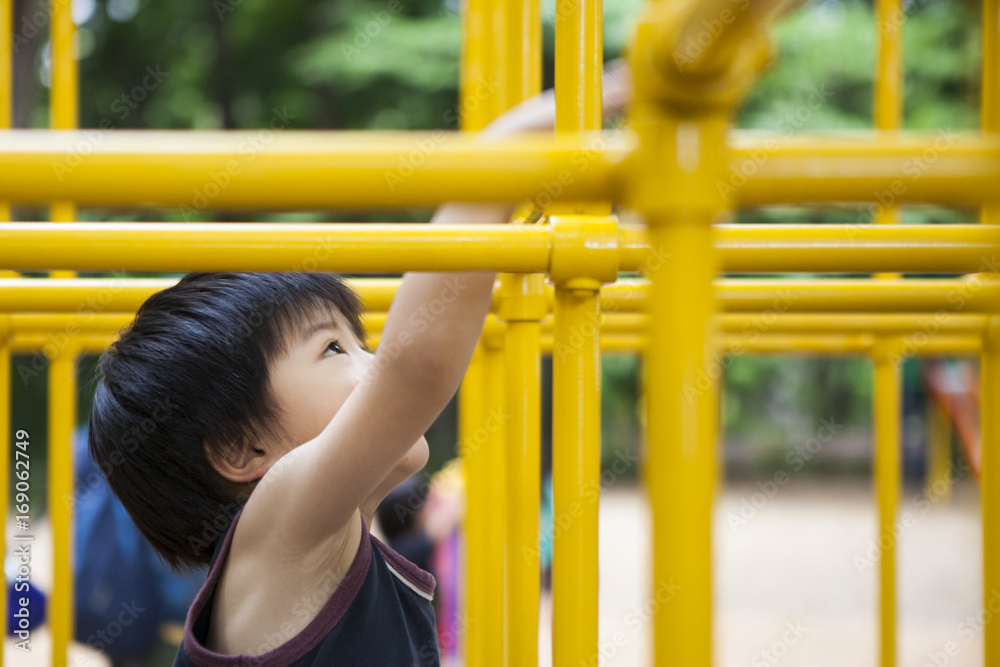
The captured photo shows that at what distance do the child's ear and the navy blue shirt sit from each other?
54 millimetres

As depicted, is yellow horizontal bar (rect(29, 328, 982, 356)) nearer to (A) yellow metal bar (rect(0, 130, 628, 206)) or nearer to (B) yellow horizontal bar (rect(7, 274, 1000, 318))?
(B) yellow horizontal bar (rect(7, 274, 1000, 318))

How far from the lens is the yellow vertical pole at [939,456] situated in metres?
8.17

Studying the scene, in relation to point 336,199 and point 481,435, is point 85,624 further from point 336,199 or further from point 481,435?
point 336,199

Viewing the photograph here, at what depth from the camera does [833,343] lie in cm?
178

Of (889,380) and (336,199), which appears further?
(889,380)

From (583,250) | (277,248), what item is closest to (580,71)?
(583,250)

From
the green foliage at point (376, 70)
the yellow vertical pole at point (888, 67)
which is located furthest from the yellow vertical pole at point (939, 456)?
the yellow vertical pole at point (888, 67)

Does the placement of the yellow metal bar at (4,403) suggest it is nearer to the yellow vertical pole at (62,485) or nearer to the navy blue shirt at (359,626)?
the yellow vertical pole at (62,485)

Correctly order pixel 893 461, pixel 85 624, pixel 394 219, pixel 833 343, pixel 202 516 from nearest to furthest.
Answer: pixel 202 516
pixel 893 461
pixel 833 343
pixel 85 624
pixel 394 219

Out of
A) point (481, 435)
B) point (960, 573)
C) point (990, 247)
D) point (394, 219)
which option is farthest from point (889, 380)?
point (394, 219)

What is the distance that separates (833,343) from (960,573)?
524cm

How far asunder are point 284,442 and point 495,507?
0.53 metres

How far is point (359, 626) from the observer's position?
911 millimetres

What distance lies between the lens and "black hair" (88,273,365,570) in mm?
949
